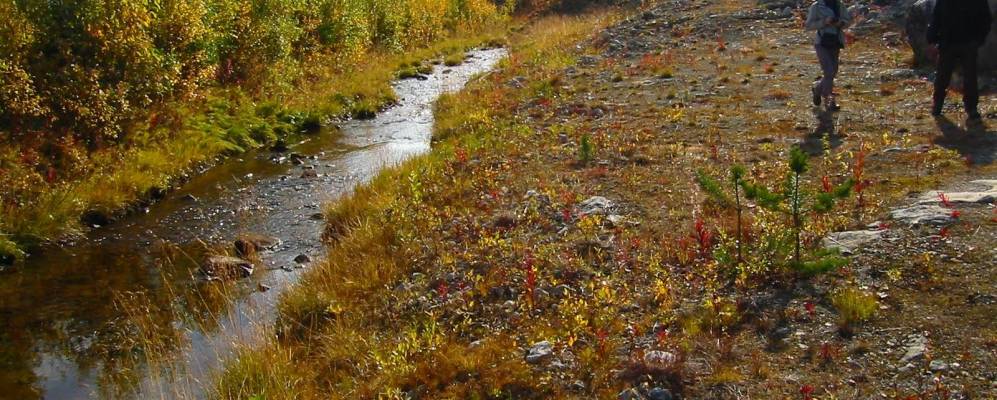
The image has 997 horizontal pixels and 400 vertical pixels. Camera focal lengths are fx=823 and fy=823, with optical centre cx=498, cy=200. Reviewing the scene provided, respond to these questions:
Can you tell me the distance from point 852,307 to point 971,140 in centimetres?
618

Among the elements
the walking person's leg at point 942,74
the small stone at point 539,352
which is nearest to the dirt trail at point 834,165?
the walking person's leg at point 942,74

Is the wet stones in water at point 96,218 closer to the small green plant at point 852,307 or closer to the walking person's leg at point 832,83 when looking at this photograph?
the small green plant at point 852,307

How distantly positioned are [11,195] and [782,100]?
14.7m

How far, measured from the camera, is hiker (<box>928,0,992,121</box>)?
498 inches

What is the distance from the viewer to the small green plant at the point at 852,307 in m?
7.21

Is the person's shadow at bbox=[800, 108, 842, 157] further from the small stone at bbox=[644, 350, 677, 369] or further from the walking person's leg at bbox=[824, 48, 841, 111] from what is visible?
the small stone at bbox=[644, 350, 677, 369]

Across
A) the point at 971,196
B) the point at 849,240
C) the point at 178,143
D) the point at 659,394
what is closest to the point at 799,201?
the point at 849,240

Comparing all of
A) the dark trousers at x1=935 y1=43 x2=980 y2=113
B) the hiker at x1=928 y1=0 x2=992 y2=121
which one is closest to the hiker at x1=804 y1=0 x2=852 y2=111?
the hiker at x1=928 y1=0 x2=992 y2=121

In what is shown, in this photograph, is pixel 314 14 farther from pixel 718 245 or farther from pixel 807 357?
pixel 807 357

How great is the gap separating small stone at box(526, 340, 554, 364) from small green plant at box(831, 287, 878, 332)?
2562 mm

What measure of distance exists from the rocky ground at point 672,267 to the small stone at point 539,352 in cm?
2

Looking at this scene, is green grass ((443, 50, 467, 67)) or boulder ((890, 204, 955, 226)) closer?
boulder ((890, 204, 955, 226))

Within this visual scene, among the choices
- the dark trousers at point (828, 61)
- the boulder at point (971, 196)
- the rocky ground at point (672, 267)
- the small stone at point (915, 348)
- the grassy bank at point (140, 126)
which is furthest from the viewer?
the dark trousers at point (828, 61)

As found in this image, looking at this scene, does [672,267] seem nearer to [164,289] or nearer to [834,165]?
[834,165]
